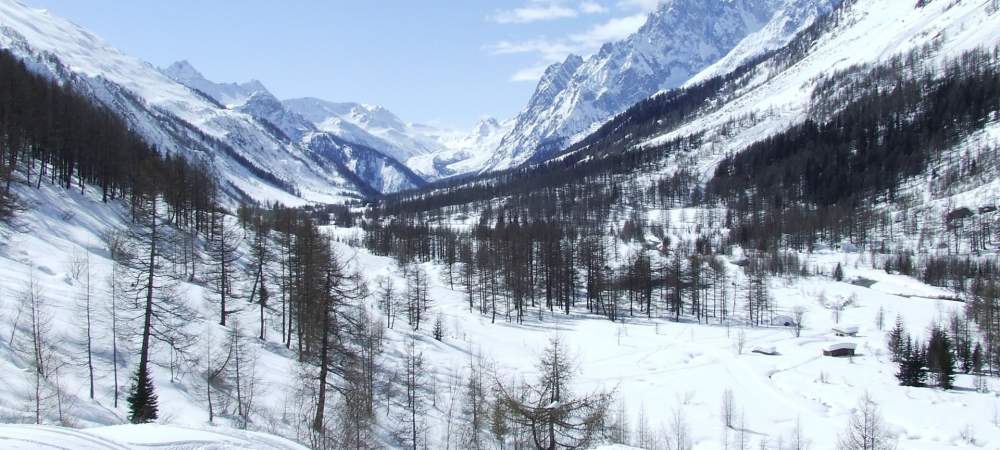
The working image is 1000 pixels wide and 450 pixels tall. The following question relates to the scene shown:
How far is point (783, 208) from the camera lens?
196 meters

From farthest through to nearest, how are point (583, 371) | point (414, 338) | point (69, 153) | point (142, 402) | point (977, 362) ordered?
1. point (69, 153)
2. point (414, 338)
3. point (977, 362)
4. point (583, 371)
5. point (142, 402)

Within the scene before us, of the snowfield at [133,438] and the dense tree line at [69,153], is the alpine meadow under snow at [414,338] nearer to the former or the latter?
the snowfield at [133,438]

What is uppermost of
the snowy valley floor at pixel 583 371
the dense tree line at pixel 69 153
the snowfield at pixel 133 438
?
the dense tree line at pixel 69 153

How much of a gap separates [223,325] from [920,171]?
21265 cm

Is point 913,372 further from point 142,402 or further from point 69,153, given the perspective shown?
point 69,153

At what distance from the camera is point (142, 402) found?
79.8ft

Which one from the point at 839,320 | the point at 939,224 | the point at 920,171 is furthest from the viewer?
the point at 920,171

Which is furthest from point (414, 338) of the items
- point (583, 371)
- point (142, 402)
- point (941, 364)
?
point (941, 364)

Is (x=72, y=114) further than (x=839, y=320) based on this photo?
No

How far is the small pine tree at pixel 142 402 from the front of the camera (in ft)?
78.1

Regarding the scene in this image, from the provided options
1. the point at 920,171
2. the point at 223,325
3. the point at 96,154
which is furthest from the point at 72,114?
the point at 920,171

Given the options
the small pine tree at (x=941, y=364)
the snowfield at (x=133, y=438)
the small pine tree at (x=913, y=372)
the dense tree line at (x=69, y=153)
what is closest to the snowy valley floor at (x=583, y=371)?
the snowfield at (x=133, y=438)

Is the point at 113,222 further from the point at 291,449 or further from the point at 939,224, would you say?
the point at 939,224

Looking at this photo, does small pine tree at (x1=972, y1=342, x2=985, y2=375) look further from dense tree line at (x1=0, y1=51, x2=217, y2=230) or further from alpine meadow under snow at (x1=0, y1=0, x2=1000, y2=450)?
dense tree line at (x1=0, y1=51, x2=217, y2=230)
